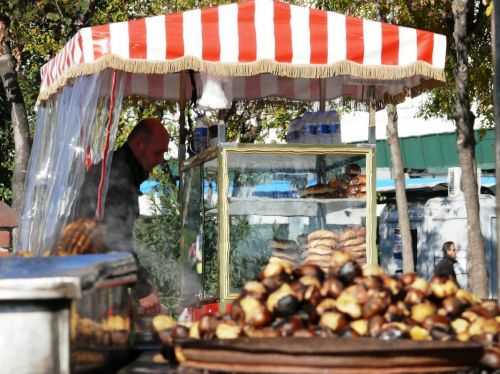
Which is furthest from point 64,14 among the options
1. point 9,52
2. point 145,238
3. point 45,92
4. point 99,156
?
point 99,156

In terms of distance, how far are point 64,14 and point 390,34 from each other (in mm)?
7895

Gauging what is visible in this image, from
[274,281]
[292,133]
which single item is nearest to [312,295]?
[274,281]

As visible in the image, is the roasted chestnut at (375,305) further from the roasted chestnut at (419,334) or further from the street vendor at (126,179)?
the street vendor at (126,179)

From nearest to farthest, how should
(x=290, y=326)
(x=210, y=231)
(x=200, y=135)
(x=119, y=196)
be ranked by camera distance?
(x=290, y=326) → (x=119, y=196) → (x=210, y=231) → (x=200, y=135)

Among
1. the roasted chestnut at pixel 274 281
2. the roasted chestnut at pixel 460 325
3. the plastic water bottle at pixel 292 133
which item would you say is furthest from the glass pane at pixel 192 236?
the roasted chestnut at pixel 460 325

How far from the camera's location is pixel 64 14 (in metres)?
14.7

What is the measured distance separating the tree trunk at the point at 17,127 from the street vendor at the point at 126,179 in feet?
19.1

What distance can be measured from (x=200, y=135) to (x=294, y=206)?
1197 millimetres

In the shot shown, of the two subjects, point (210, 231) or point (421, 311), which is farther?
point (210, 231)

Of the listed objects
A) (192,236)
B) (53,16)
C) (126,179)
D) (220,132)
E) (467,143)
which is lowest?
(192,236)

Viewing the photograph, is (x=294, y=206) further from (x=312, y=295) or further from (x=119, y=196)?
(x=312, y=295)

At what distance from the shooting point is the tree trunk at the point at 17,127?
1280cm

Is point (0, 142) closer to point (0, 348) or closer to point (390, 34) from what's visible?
point (390, 34)

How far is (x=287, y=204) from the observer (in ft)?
27.3
